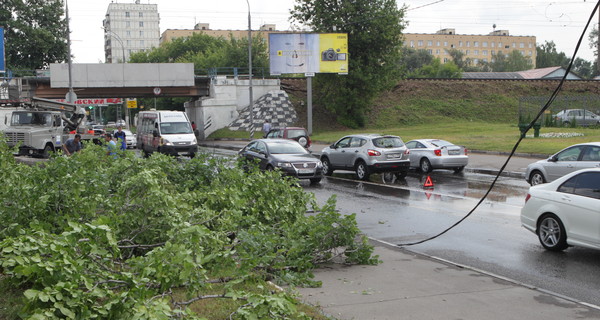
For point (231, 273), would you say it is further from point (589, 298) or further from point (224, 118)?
point (224, 118)

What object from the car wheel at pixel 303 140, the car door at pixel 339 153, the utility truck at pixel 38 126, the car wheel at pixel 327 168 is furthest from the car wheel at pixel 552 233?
the utility truck at pixel 38 126

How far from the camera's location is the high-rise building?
151 m

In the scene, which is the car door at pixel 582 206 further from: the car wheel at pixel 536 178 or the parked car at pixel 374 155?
the parked car at pixel 374 155

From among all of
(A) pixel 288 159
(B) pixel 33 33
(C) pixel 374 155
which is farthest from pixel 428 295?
(B) pixel 33 33

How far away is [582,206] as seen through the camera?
9414 mm

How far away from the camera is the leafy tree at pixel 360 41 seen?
50844mm

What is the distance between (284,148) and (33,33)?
2300 inches

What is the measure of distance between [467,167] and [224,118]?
35797 millimetres

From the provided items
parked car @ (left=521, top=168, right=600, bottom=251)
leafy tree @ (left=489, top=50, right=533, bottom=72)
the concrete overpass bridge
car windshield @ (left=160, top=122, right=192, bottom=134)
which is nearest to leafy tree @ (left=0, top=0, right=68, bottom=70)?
the concrete overpass bridge

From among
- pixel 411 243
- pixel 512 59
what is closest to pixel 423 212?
pixel 411 243

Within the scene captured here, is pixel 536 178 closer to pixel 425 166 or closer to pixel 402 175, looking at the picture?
pixel 402 175

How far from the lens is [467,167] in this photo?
2480 centimetres

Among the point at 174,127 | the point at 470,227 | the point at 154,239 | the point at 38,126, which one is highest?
the point at 38,126

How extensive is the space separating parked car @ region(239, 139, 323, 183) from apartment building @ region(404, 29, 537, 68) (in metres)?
135
